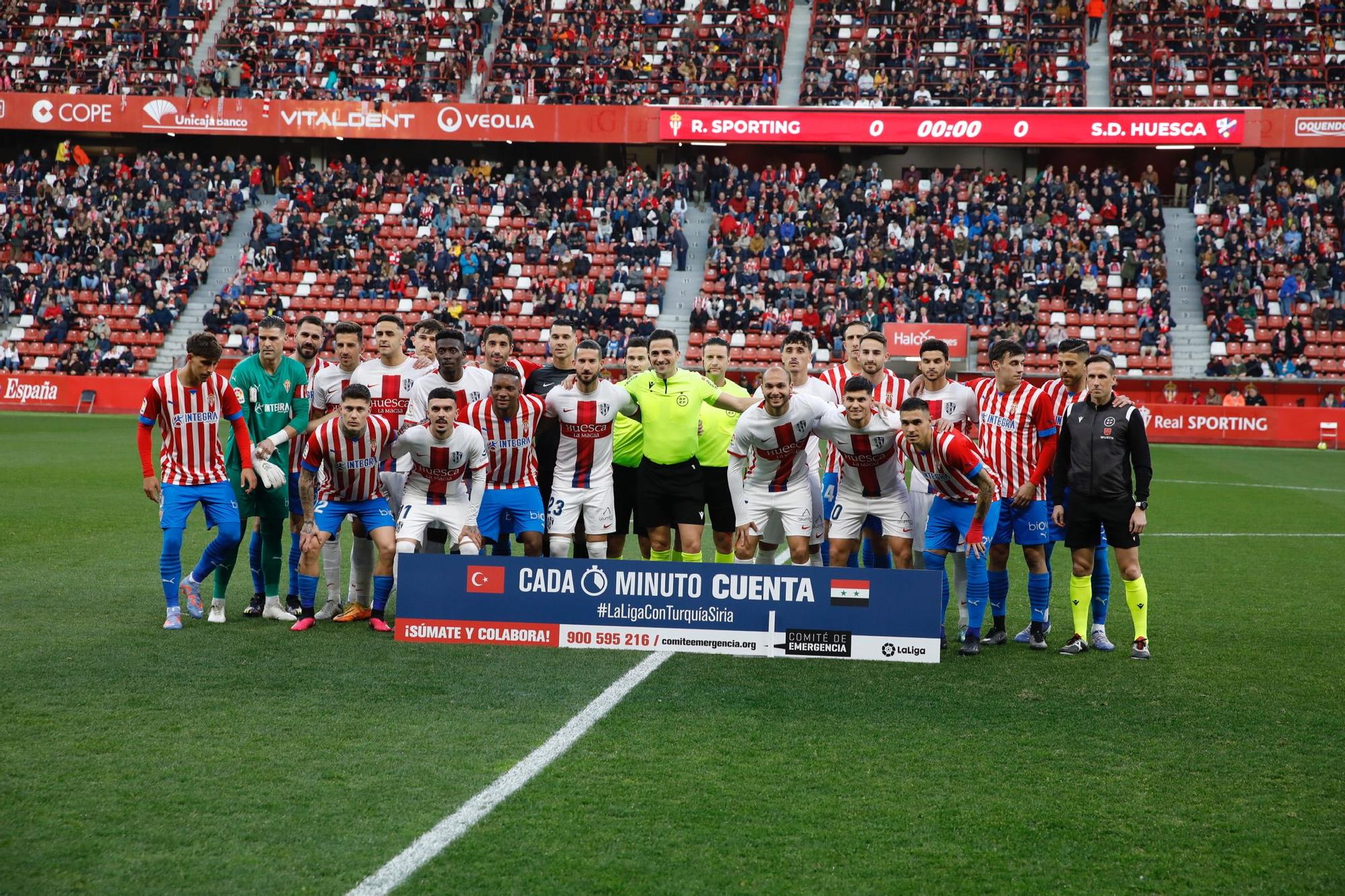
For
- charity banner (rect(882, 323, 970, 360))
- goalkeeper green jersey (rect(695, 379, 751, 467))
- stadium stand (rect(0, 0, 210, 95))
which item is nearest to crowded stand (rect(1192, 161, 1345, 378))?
charity banner (rect(882, 323, 970, 360))

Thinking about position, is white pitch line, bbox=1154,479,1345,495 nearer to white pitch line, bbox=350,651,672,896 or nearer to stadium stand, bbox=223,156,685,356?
stadium stand, bbox=223,156,685,356

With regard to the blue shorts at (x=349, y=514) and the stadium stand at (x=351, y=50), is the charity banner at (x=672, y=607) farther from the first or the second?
the stadium stand at (x=351, y=50)

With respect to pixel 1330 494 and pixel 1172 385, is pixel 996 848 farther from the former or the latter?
pixel 1172 385

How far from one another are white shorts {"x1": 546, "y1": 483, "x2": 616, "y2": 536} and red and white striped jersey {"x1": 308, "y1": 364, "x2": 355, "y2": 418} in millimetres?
1889

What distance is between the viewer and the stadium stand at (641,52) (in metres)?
38.6

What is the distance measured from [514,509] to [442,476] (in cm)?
67

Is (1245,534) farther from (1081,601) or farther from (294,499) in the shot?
(294,499)

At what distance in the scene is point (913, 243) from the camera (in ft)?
113

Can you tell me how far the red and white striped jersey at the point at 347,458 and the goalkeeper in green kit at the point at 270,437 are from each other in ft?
1.05

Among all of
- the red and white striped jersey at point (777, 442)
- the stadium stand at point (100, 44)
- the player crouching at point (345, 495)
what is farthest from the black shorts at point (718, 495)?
the stadium stand at point (100, 44)

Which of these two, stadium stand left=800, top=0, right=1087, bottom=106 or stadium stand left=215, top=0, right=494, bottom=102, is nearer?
stadium stand left=800, top=0, right=1087, bottom=106

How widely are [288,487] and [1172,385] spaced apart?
84.9ft

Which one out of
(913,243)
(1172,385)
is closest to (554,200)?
(913,243)

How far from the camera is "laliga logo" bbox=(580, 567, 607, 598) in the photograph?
26.1 feet
